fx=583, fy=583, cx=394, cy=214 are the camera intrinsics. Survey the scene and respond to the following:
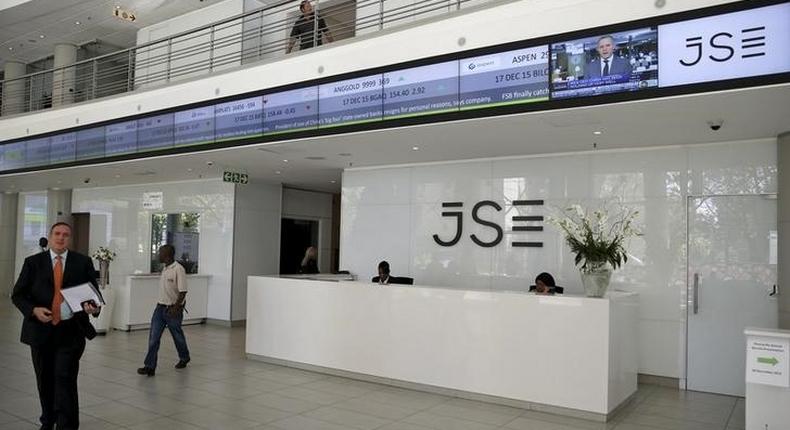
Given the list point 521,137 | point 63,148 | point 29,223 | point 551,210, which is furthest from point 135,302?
point 29,223

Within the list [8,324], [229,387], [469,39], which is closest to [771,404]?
[469,39]

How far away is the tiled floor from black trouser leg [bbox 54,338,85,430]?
0.48m

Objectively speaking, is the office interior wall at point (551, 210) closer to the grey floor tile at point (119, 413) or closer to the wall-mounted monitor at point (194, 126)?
the wall-mounted monitor at point (194, 126)

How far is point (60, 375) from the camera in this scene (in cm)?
466

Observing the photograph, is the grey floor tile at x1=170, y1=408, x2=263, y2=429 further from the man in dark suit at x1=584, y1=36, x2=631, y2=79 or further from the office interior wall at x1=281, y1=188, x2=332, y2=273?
the office interior wall at x1=281, y1=188, x2=332, y2=273

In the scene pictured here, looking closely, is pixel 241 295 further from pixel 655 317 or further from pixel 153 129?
pixel 655 317

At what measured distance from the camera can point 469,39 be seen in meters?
6.21

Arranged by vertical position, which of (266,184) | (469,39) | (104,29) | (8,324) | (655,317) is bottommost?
(8,324)

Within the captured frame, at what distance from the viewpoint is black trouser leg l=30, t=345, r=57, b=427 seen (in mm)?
4754

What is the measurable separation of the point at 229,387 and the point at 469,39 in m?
4.79

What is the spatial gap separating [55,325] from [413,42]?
453cm

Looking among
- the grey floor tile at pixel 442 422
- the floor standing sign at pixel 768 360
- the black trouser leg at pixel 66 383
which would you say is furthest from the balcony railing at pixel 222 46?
the floor standing sign at pixel 768 360

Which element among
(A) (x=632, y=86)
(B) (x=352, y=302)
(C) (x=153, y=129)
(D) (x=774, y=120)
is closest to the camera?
(A) (x=632, y=86)

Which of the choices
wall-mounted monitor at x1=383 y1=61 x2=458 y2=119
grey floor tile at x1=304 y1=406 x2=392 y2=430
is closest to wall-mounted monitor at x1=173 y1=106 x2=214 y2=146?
wall-mounted monitor at x1=383 y1=61 x2=458 y2=119
